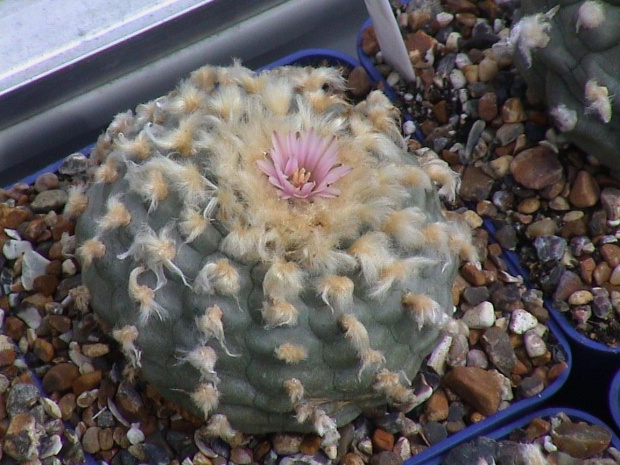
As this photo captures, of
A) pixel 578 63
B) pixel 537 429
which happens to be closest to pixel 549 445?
pixel 537 429

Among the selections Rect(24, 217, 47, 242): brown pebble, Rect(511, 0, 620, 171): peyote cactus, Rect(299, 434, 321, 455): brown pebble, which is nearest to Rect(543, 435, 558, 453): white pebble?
Rect(299, 434, 321, 455): brown pebble

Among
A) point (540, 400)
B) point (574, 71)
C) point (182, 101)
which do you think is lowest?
point (540, 400)

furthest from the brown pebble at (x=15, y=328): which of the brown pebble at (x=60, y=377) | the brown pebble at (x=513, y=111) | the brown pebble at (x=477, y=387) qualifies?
the brown pebble at (x=513, y=111)

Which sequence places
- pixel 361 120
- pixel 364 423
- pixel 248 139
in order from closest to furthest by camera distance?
pixel 248 139 < pixel 361 120 < pixel 364 423

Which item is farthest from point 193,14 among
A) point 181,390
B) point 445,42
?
point 181,390

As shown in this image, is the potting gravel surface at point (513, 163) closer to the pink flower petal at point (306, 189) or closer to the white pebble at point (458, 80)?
the white pebble at point (458, 80)

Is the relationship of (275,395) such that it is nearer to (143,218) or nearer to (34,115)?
(143,218)

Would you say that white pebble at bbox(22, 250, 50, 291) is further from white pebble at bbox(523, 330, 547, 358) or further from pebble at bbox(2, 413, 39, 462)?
white pebble at bbox(523, 330, 547, 358)
